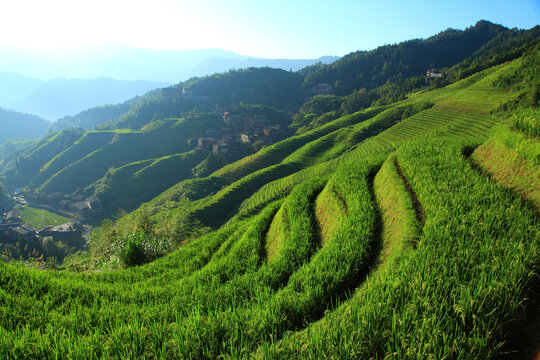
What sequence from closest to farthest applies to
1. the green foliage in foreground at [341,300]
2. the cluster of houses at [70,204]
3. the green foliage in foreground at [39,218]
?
the green foliage in foreground at [341,300] < the cluster of houses at [70,204] < the green foliage in foreground at [39,218]

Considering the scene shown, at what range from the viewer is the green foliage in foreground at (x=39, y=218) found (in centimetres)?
6644

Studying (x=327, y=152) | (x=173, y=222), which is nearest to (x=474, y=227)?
(x=173, y=222)

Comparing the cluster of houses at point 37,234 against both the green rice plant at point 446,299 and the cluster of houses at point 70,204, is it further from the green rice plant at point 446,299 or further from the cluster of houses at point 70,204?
the green rice plant at point 446,299

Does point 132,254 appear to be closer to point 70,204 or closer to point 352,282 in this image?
point 352,282

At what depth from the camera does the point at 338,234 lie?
18.0ft

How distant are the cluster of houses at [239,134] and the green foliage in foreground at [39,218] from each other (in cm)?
4182

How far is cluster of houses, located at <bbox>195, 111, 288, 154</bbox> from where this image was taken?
83000 millimetres

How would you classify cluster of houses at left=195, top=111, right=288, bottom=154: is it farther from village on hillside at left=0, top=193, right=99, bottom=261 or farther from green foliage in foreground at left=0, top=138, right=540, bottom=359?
green foliage in foreground at left=0, top=138, right=540, bottom=359

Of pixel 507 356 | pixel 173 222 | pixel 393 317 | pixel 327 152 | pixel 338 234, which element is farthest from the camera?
pixel 327 152

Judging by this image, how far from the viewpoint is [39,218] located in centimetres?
6900

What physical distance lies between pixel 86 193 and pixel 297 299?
300 feet

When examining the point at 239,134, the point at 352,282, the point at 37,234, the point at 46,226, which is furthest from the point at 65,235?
the point at 352,282

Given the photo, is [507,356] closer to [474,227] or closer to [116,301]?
[474,227]

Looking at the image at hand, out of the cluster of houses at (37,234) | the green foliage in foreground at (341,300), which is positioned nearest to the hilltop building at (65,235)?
the cluster of houses at (37,234)
